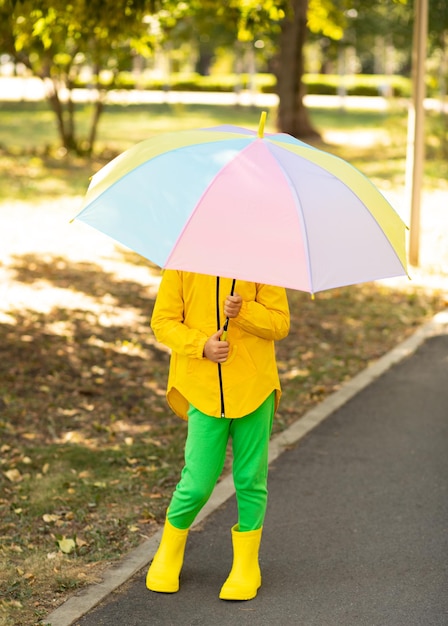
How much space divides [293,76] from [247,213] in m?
22.1

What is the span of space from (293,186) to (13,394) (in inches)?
156

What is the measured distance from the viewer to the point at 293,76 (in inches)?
987

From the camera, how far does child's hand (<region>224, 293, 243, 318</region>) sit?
13.0 ft

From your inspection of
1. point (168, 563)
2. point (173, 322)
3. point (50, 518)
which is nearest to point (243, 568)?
point (168, 563)

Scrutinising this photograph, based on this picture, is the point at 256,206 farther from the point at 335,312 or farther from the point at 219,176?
the point at 335,312

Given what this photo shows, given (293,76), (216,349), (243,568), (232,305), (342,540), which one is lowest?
(293,76)

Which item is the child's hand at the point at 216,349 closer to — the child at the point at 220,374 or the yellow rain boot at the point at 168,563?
the child at the point at 220,374

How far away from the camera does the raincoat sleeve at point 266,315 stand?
4.05 m

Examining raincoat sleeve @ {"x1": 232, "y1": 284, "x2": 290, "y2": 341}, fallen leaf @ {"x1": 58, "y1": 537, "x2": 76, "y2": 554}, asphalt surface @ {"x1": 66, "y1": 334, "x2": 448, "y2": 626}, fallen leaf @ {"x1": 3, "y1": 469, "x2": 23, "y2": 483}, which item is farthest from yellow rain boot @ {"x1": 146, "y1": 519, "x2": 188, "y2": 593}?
fallen leaf @ {"x1": 3, "y1": 469, "x2": 23, "y2": 483}

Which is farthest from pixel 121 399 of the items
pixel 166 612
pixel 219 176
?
pixel 219 176

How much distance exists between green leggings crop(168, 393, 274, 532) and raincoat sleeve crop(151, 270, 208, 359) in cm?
29

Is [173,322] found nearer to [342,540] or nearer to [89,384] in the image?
[342,540]

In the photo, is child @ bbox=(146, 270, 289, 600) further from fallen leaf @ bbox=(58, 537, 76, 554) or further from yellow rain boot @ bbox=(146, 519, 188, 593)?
fallen leaf @ bbox=(58, 537, 76, 554)

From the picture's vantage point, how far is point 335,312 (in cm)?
1034
